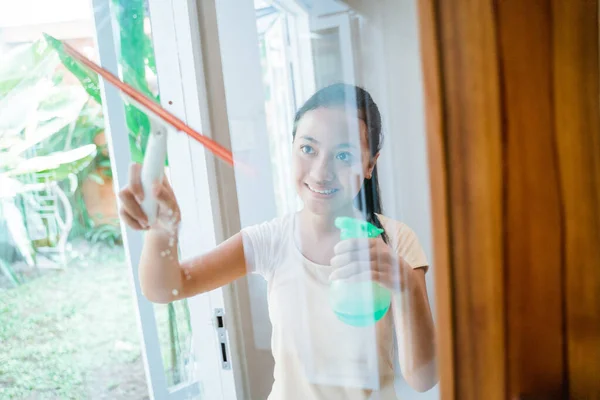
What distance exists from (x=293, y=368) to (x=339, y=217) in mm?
241

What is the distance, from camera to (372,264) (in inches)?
24.0

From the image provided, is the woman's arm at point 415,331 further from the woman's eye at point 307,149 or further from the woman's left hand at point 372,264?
the woman's eye at point 307,149

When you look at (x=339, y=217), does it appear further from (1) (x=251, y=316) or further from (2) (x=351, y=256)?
(1) (x=251, y=316)

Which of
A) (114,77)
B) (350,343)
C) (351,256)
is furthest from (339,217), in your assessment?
(114,77)

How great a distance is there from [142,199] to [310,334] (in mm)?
318

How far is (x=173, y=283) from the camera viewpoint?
68 cm

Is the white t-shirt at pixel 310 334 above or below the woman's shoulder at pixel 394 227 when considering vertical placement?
below

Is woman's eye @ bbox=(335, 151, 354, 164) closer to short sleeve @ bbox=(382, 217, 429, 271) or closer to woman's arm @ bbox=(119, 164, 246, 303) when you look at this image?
short sleeve @ bbox=(382, 217, 429, 271)

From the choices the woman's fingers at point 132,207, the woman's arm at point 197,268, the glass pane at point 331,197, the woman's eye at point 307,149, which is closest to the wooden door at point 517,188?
the glass pane at point 331,197

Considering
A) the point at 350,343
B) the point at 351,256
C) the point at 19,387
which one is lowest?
the point at 19,387

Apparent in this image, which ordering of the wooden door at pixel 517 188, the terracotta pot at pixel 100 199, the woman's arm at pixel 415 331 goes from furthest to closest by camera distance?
the terracotta pot at pixel 100 199
the woman's arm at pixel 415 331
the wooden door at pixel 517 188

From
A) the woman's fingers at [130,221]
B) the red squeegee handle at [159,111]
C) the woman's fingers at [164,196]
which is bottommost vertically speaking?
the woman's fingers at [130,221]

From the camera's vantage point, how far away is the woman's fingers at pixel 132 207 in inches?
25.8

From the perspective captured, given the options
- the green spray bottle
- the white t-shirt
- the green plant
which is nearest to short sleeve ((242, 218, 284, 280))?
the white t-shirt
